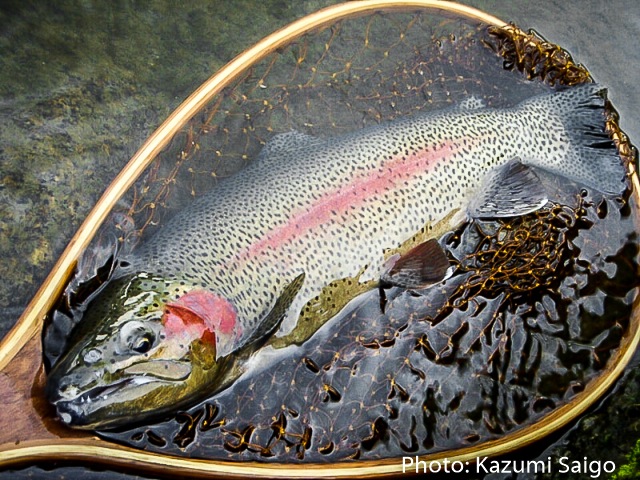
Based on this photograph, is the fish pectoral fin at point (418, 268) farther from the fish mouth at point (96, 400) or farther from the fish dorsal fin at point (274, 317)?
the fish mouth at point (96, 400)

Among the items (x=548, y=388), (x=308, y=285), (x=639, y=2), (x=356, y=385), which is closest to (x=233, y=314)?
(x=308, y=285)

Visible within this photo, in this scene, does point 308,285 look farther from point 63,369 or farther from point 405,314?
point 63,369

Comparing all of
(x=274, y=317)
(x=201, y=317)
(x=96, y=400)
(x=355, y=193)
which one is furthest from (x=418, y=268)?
(x=96, y=400)

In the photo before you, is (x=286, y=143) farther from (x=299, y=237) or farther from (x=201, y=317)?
(x=201, y=317)

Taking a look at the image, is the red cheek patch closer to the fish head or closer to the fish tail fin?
the fish head

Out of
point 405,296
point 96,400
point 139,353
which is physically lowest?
point 96,400

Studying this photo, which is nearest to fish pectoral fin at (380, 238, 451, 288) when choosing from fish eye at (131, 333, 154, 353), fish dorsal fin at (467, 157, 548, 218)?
fish dorsal fin at (467, 157, 548, 218)
